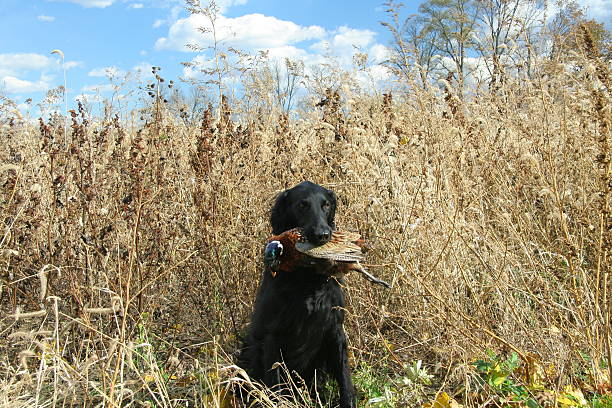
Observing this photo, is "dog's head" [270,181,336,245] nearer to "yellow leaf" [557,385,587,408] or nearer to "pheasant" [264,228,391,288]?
"pheasant" [264,228,391,288]

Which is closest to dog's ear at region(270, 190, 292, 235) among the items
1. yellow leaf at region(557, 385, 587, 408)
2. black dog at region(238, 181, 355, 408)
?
black dog at region(238, 181, 355, 408)

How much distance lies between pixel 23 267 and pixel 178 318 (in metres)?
1.01

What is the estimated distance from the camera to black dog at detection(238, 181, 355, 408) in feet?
9.14

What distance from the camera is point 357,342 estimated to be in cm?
325

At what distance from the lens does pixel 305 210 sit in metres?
2.96

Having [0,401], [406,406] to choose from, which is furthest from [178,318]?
[406,406]

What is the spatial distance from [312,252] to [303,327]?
511 millimetres

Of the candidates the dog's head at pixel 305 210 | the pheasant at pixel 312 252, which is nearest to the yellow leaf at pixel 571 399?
the pheasant at pixel 312 252

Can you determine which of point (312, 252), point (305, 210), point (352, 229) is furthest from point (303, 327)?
point (352, 229)

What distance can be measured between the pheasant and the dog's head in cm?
7

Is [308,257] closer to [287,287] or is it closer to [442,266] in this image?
[287,287]

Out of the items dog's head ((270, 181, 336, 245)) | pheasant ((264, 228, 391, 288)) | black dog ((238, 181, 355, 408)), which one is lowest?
black dog ((238, 181, 355, 408))

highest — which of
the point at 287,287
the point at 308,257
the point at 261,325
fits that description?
the point at 308,257

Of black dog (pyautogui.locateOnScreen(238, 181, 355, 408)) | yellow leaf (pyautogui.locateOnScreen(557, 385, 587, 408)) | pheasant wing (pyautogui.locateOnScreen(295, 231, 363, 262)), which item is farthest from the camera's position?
black dog (pyautogui.locateOnScreen(238, 181, 355, 408))
